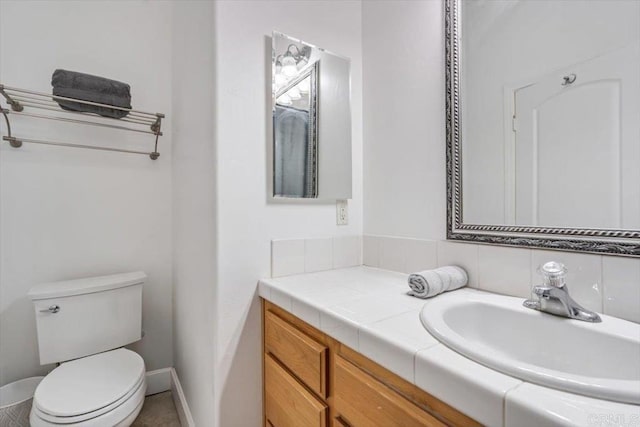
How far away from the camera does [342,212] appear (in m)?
1.36

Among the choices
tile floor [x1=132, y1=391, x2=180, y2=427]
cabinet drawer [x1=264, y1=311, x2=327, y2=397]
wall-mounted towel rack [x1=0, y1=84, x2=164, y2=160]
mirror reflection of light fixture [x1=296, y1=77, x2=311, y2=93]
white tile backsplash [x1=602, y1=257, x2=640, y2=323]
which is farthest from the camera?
tile floor [x1=132, y1=391, x2=180, y2=427]

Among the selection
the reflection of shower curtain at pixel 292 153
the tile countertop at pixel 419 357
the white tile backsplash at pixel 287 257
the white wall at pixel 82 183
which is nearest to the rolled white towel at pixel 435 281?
the tile countertop at pixel 419 357

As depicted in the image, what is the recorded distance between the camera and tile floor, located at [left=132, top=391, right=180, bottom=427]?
5.09ft

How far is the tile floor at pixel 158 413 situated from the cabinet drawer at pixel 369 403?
4.41ft

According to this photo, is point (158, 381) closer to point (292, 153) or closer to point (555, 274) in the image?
point (292, 153)

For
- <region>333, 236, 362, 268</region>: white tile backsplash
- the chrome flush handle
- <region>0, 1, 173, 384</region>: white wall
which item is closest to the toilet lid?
the chrome flush handle

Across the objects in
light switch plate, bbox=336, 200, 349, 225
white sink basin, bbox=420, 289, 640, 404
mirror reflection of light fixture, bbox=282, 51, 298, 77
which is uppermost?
mirror reflection of light fixture, bbox=282, 51, 298, 77

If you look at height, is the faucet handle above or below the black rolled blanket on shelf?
below

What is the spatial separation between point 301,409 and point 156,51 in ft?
6.90

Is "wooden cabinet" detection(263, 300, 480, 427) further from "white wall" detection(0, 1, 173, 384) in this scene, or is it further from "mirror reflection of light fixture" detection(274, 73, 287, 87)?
"white wall" detection(0, 1, 173, 384)

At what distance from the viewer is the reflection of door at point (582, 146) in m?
0.70

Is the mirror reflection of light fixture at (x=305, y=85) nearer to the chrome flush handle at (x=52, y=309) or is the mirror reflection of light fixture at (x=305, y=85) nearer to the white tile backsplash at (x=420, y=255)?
the white tile backsplash at (x=420, y=255)

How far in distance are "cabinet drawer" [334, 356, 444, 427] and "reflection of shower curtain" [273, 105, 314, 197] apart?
2.22 feet

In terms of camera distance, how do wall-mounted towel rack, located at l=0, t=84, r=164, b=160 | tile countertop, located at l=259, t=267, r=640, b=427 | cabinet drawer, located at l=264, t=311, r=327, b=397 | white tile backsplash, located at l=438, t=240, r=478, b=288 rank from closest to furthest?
tile countertop, located at l=259, t=267, r=640, b=427
cabinet drawer, located at l=264, t=311, r=327, b=397
white tile backsplash, located at l=438, t=240, r=478, b=288
wall-mounted towel rack, located at l=0, t=84, r=164, b=160
